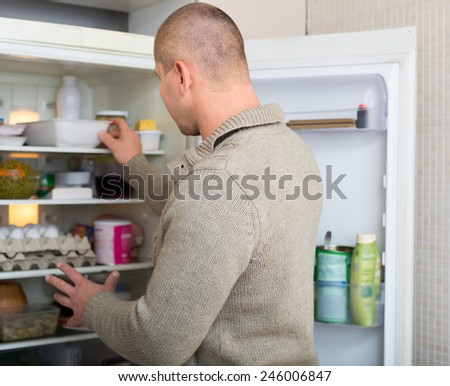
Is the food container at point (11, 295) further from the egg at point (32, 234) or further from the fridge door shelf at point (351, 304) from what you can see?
the fridge door shelf at point (351, 304)

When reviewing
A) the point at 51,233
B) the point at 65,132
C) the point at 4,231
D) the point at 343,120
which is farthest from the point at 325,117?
the point at 4,231

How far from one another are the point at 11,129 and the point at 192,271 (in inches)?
36.2

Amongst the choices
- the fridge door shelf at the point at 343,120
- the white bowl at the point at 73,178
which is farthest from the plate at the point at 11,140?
the fridge door shelf at the point at 343,120

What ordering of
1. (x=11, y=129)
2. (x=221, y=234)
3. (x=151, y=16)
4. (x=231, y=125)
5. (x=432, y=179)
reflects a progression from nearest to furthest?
1. (x=221, y=234)
2. (x=231, y=125)
3. (x=11, y=129)
4. (x=432, y=179)
5. (x=151, y=16)

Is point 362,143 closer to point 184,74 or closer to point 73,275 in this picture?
point 184,74

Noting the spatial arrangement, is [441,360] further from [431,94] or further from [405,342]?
[431,94]

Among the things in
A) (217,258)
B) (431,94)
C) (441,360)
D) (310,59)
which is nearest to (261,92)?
(310,59)

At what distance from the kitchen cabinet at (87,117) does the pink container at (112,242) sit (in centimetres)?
4

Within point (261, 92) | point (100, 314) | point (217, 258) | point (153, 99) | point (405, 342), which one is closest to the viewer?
point (217, 258)

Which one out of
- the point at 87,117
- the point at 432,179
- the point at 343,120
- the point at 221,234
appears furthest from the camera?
the point at 87,117

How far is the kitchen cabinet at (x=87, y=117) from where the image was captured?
1760mm

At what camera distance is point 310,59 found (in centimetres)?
175

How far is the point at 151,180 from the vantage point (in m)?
1.88

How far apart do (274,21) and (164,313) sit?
1230mm
